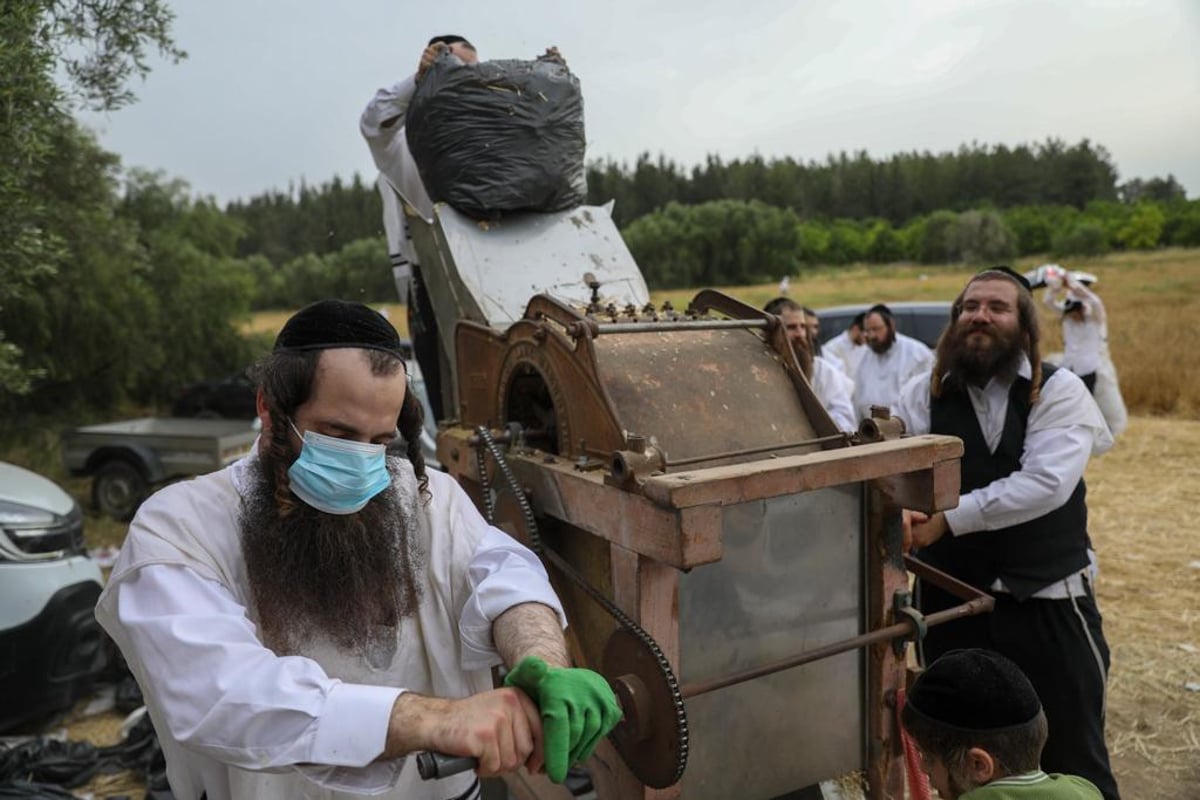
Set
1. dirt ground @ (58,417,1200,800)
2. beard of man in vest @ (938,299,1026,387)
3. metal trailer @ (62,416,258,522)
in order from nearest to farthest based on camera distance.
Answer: beard of man in vest @ (938,299,1026,387) → dirt ground @ (58,417,1200,800) → metal trailer @ (62,416,258,522)

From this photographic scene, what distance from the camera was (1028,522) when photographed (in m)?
2.85

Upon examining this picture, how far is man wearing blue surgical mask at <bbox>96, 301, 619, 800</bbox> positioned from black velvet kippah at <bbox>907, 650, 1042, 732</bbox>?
1.11m

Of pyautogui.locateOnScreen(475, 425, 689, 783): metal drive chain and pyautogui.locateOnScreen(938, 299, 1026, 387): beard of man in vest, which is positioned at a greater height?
pyautogui.locateOnScreen(938, 299, 1026, 387): beard of man in vest

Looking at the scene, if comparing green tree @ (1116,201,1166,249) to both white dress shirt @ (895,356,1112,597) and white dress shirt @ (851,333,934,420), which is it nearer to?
white dress shirt @ (851,333,934,420)

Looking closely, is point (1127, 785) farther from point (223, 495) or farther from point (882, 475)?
point (223, 495)

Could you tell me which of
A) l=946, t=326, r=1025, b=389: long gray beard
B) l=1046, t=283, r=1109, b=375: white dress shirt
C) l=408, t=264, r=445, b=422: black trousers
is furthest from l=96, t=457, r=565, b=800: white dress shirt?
l=1046, t=283, r=1109, b=375: white dress shirt

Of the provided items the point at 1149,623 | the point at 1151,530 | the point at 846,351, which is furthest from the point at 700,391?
the point at 1151,530

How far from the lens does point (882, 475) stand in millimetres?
2389

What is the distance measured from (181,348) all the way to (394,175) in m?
12.1

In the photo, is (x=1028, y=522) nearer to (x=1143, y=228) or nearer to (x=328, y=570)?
(x=328, y=570)

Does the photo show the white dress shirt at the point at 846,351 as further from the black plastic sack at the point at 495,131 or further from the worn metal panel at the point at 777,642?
the worn metal panel at the point at 777,642

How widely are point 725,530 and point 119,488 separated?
826cm

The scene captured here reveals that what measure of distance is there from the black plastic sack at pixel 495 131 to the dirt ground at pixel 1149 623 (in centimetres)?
312

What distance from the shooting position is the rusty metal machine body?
2.26 metres
